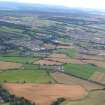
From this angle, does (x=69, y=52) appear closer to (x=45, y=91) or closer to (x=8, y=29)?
(x=45, y=91)

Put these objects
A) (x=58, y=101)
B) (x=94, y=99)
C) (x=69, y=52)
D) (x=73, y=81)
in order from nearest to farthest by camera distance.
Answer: (x=58, y=101)
(x=94, y=99)
(x=73, y=81)
(x=69, y=52)

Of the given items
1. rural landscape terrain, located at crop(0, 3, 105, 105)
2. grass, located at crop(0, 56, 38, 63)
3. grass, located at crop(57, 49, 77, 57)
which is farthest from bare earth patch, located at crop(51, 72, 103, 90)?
grass, located at crop(57, 49, 77, 57)

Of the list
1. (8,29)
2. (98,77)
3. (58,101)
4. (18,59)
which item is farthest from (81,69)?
(8,29)

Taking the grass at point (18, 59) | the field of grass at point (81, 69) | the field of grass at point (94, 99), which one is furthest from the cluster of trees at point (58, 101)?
the grass at point (18, 59)

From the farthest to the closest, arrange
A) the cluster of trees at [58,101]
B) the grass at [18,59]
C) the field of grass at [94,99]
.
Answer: the grass at [18,59] < the field of grass at [94,99] < the cluster of trees at [58,101]

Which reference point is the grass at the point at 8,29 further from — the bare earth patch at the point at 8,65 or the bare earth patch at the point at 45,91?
the bare earth patch at the point at 45,91

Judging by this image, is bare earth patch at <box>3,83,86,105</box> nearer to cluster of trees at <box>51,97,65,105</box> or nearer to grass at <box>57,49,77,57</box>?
cluster of trees at <box>51,97,65,105</box>

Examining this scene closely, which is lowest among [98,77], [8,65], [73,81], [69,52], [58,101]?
[69,52]
